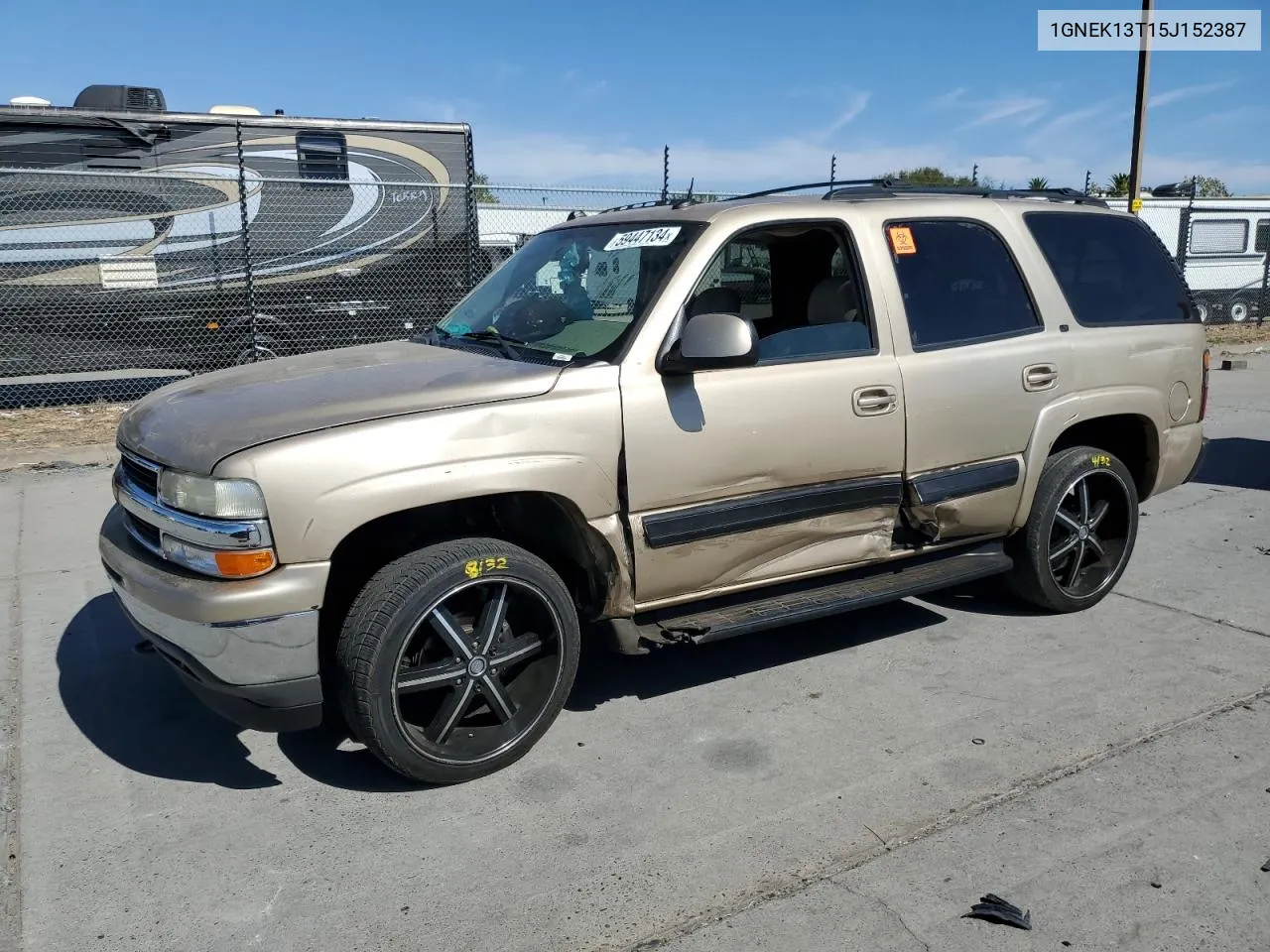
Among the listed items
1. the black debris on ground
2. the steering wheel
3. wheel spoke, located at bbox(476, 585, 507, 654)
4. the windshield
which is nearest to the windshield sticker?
the windshield

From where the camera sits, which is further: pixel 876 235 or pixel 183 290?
pixel 183 290

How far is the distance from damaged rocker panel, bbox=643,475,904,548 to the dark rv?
8.44 m

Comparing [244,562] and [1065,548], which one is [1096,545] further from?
[244,562]

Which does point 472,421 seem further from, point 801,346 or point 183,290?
point 183,290

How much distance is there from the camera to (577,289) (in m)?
4.09

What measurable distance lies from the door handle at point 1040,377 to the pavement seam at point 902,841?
150cm

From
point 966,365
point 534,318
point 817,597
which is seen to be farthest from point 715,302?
point 817,597

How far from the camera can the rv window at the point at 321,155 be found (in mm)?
11977

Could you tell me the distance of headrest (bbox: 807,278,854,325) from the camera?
419 cm

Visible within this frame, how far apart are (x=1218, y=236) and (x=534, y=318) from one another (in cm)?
1979

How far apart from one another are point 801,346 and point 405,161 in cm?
978

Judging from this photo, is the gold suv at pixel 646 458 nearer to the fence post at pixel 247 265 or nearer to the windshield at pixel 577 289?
the windshield at pixel 577 289

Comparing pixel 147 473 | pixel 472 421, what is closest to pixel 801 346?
A: pixel 472 421

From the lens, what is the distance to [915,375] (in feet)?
13.6
